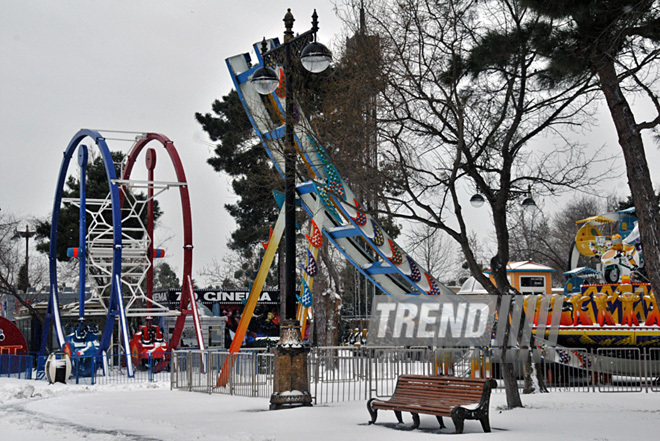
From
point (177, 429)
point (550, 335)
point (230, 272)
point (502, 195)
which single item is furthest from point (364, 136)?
point (230, 272)

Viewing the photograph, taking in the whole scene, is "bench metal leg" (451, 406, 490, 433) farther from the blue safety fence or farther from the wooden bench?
the blue safety fence

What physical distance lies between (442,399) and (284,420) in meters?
2.80

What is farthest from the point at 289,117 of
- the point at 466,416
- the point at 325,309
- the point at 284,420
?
the point at 325,309

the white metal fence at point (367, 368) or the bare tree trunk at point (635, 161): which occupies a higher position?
the bare tree trunk at point (635, 161)

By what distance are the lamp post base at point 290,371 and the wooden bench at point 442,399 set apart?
2296 mm

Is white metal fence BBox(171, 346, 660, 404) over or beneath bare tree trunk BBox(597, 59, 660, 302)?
beneath

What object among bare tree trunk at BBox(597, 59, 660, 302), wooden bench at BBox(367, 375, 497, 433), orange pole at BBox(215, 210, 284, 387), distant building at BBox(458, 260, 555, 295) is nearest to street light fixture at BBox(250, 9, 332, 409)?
wooden bench at BBox(367, 375, 497, 433)

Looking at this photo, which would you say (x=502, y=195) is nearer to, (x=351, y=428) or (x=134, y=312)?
(x=351, y=428)

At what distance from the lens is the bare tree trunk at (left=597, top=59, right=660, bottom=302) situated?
13.1 meters

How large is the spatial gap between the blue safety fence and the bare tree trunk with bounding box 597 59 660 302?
76.5ft

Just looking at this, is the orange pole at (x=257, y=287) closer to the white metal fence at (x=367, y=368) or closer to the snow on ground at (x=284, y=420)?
the white metal fence at (x=367, y=368)

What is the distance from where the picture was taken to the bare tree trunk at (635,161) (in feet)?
43.1

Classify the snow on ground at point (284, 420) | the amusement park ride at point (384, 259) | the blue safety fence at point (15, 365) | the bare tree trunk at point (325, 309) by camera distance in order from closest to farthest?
the snow on ground at point (284, 420) < the amusement park ride at point (384, 259) < the blue safety fence at point (15, 365) < the bare tree trunk at point (325, 309)

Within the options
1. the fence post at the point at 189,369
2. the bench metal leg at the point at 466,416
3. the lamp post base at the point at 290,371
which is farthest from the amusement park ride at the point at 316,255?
the bench metal leg at the point at 466,416
